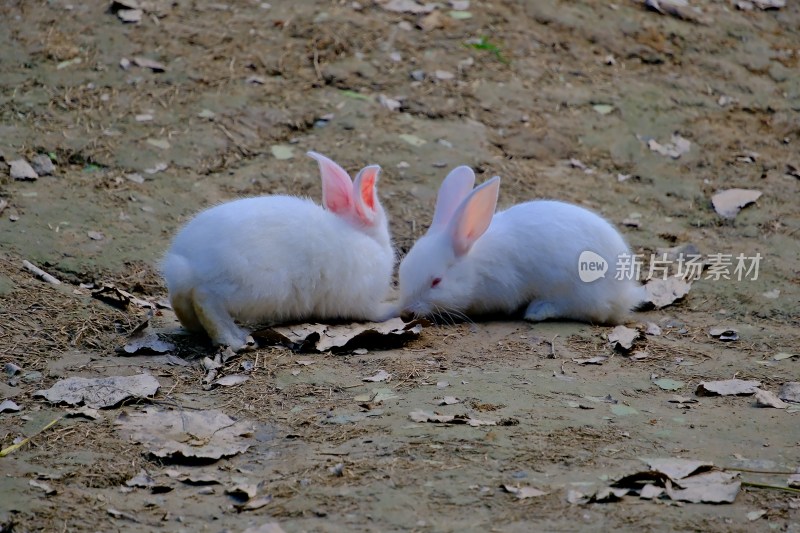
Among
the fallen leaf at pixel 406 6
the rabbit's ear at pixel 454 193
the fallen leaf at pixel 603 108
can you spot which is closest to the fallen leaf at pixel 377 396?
the rabbit's ear at pixel 454 193

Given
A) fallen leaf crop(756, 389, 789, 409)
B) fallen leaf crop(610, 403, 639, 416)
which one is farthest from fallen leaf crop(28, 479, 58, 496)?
fallen leaf crop(756, 389, 789, 409)

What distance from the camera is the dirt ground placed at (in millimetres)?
3408

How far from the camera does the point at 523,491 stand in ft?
10.8

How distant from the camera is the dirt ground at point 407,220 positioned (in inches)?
134

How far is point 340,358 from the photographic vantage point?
15.8 ft

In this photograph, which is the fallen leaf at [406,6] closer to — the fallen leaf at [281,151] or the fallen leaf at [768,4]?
the fallen leaf at [281,151]

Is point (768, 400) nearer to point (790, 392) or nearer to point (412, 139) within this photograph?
point (790, 392)

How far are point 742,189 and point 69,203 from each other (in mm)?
4586

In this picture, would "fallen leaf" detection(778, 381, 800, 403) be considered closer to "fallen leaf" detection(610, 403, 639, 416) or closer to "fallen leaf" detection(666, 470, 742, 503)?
"fallen leaf" detection(610, 403, 639, 416)

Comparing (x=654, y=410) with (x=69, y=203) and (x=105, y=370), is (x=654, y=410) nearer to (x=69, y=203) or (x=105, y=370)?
(x=105, y=370)

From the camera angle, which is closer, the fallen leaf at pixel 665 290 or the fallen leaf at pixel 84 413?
the fallen leaf at pixel 84 413

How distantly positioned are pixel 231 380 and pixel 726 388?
2.14 metres

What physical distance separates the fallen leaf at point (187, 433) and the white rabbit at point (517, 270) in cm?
171

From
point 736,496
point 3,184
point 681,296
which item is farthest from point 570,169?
point 736,496
